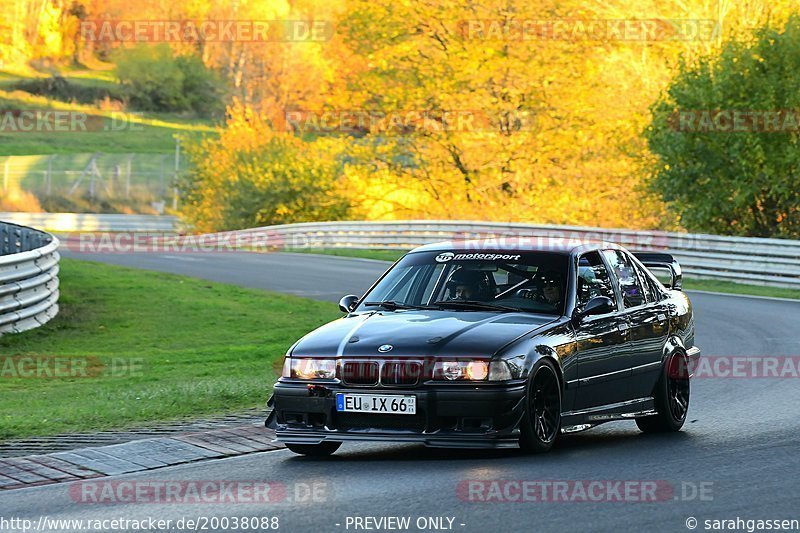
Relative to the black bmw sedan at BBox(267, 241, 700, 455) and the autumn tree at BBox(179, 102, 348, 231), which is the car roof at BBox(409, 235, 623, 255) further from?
the autumn tree at BBox(179, 102, 348, 231)

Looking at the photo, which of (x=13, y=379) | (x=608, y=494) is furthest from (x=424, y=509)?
(x=13, y=379)

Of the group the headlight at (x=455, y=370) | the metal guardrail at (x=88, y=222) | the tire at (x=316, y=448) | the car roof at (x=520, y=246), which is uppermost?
the car roof at (x=520, y=246)

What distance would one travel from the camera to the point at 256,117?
54406 millimetres

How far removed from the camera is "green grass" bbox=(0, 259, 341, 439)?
38.1ft

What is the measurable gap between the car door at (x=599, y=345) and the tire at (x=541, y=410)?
14.3 inches

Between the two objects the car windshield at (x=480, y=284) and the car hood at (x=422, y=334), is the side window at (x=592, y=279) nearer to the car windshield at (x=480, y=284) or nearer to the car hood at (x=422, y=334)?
the car windshield at (x=480, y=284)

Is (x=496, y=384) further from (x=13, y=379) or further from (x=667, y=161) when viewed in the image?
(x=667, y=161)

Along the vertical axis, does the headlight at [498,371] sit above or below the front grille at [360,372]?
above

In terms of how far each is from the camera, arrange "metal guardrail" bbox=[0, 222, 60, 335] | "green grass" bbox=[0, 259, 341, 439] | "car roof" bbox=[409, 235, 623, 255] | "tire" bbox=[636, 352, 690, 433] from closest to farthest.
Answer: "car roof" bbox=[409, 235, 623, 255], "tire" bbox=[636, 352, 690, 433], "green grass" bbox=[0, 259, 341, 439], "metal guardrail" bbox=[0, 222, 60, 335]

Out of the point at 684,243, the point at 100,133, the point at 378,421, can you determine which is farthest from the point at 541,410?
the point at 100,133

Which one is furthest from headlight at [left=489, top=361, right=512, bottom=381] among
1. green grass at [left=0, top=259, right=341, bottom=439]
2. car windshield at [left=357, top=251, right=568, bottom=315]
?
green grass at [left=0, top=259, right=341, bottom=439]

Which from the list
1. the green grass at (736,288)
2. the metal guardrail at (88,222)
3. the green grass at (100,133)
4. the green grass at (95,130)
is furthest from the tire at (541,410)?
the green grass at (100,133)

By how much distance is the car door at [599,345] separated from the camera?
9633mm

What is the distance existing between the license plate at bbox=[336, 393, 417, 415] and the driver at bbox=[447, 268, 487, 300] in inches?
54.8
